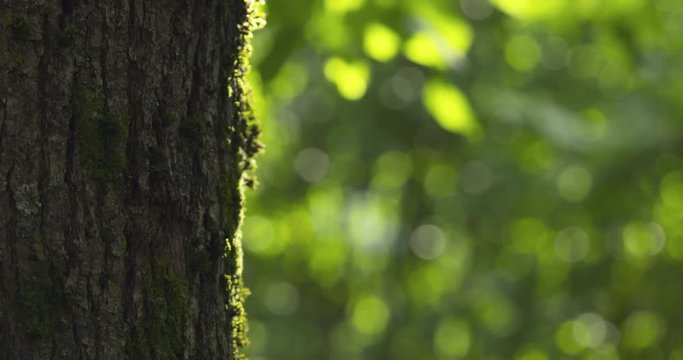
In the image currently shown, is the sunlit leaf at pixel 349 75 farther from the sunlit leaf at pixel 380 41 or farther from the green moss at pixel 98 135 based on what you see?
Answer: the green moss at pixel 98 135

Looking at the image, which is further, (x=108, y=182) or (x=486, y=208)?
(x=486, y=208)

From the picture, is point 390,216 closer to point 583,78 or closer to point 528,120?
point 583,78

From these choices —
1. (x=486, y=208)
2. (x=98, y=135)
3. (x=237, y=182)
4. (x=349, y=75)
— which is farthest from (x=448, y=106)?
(x=486, y=208)

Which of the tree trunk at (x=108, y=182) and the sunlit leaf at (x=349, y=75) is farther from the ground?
the sunlit leaf at (x=349, y=75)

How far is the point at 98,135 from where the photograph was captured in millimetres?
1706

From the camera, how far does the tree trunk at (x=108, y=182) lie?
1.65 m

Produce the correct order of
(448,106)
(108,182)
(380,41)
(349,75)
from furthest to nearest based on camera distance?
(448,106) → (349,75) → (380,41) → (108,182)

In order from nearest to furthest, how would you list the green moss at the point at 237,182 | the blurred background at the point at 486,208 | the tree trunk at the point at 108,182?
the tree trunk at the point at 108,182 → the green moss at the point at 237,182 → the blurred background at the point at 486,208

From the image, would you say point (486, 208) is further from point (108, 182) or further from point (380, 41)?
point (108, 182)

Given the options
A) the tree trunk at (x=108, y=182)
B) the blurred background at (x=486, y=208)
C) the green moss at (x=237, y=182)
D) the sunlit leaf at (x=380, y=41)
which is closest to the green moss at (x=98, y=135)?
the tree trunk at (x=108, y=182)

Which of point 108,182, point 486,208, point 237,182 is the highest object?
point 486,208

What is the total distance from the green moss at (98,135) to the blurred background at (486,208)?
413 cm

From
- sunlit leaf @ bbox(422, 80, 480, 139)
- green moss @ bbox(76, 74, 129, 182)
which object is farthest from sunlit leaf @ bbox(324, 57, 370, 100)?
green moss @ bbox(76, 74, 129, 182)

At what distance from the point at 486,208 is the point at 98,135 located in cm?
720
